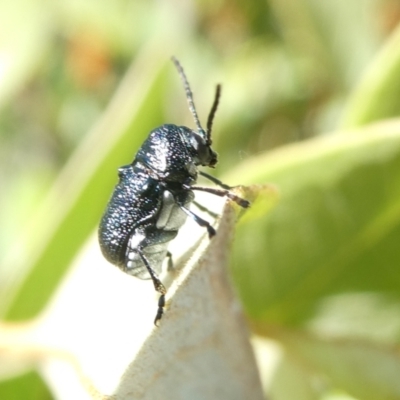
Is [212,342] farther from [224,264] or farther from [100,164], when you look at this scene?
[100,164]

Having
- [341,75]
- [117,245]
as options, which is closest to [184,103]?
[341,75]

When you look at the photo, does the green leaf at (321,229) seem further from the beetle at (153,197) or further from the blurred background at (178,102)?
the beetle at (153,197)

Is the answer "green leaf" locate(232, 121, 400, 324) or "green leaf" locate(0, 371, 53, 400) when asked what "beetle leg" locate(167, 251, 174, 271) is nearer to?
"green leaf" locate(232, 121, 400, 324)

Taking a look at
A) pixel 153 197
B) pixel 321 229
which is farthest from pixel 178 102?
pixel 321 229

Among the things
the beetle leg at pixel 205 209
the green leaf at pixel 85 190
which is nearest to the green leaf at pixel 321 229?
the beetle leg at pixel 205 209

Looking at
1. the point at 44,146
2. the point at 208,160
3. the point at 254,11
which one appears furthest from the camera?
the point at 44,146
